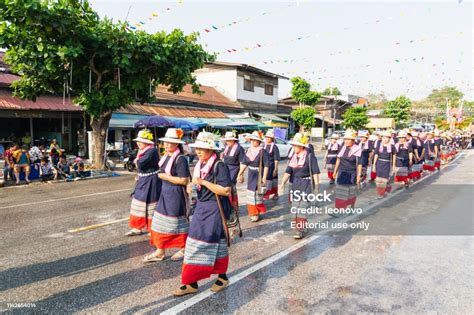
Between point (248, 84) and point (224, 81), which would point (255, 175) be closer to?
point (224, 81)

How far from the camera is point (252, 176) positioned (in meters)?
7.98

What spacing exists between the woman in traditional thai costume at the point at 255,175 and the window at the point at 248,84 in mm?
25271

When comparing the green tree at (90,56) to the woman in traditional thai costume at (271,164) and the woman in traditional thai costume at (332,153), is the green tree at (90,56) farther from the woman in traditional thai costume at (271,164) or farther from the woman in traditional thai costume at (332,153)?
the woman in traditional thai costume at (332,153)

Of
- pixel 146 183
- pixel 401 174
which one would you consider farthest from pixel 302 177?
pixel 401 174

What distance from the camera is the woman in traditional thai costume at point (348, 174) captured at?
7.98 metres

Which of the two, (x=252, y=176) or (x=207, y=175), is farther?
(x=252, y=176)

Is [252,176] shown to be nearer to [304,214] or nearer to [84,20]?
[304,214]

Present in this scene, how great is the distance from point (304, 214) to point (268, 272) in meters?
1.90

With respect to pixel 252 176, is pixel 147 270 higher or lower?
lower

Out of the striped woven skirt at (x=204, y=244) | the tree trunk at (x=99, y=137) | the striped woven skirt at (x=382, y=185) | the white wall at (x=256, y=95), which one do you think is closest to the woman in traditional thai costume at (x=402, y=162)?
the striped woven skirt at (x=382, y=185)

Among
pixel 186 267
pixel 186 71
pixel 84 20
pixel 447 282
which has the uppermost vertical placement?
pixel 84 20

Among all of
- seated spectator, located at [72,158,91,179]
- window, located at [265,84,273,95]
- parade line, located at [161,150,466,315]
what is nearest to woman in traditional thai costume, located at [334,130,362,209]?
parade line, located at [161,150,466,315]

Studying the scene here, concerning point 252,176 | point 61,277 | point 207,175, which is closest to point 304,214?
point 252,176

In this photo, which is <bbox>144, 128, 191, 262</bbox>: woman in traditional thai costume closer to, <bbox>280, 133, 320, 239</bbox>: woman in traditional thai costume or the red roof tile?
<bbox>280, 133, 320, 239</bbox>: woman in traditional thai costume
